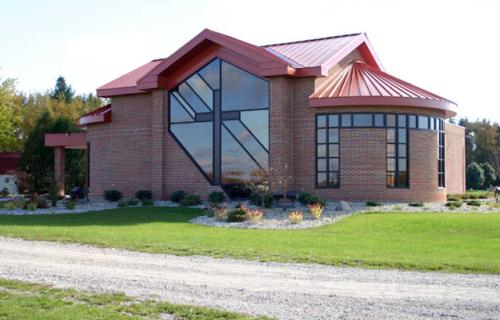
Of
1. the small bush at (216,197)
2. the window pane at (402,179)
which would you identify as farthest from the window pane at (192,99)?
the window pane at (402,179)

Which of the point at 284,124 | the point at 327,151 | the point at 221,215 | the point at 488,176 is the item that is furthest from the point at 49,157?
the point at 488,176

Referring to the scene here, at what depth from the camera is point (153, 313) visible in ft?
25.8

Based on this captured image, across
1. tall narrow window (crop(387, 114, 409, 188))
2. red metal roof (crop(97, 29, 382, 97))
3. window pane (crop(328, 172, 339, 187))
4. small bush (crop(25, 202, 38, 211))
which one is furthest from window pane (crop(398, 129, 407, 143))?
small bush (crop(25, 202, 38, 211))

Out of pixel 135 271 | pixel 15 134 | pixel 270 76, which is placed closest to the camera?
pixel 135 271

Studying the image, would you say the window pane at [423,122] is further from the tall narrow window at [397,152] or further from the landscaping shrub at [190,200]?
the landscaping shrub at [190,200]

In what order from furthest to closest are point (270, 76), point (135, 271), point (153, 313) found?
point (270, 76), point (135, 271), point (153, 313)

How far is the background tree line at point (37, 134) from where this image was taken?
39.9 m

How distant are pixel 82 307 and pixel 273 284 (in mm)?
3173

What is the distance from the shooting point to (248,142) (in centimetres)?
2662

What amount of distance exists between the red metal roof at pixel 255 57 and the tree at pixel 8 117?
19722mm

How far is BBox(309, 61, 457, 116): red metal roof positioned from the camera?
24656 mm

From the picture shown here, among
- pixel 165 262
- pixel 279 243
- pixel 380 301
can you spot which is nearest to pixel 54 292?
pixel 165 262

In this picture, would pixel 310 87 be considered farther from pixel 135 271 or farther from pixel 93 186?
pixel 135 271

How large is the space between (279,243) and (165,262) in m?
3.82
